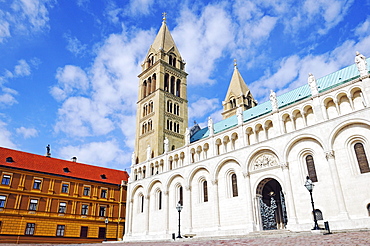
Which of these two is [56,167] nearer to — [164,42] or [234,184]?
[234,184]

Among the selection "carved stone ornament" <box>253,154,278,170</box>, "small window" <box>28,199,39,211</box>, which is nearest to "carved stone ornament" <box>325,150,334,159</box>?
"carved stone ornament" <box>253,154,278,170</box>

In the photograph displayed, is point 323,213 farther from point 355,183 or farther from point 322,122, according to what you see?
point 322,122

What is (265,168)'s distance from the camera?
27.8 m

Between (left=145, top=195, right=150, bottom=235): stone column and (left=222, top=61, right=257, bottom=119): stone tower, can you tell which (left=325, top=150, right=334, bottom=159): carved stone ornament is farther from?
(left=222, top=61, right=257, bottom=119): stone tower

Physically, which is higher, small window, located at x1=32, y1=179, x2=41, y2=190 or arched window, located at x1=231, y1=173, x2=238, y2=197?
small window, located at x1=32, y1=179, x2=41, y2=190

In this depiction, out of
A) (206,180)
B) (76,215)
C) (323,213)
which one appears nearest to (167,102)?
(206,180)

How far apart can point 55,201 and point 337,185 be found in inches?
1403

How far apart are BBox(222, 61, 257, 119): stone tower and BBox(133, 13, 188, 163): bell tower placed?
9.38m

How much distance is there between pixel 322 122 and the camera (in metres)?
24.6

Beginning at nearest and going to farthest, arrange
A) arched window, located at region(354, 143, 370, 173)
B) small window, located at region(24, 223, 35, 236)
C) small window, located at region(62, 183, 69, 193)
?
arched window, located at region(354, 143, 370, 173), small window, located at region(24, 223, 35, 236), small window, located at region(62, 183, 69, 193)

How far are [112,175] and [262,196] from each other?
29551 mm

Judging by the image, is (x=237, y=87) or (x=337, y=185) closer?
(x=337, y=185)

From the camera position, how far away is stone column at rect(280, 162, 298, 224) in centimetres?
2446

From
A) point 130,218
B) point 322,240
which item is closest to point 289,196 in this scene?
point 322,240
